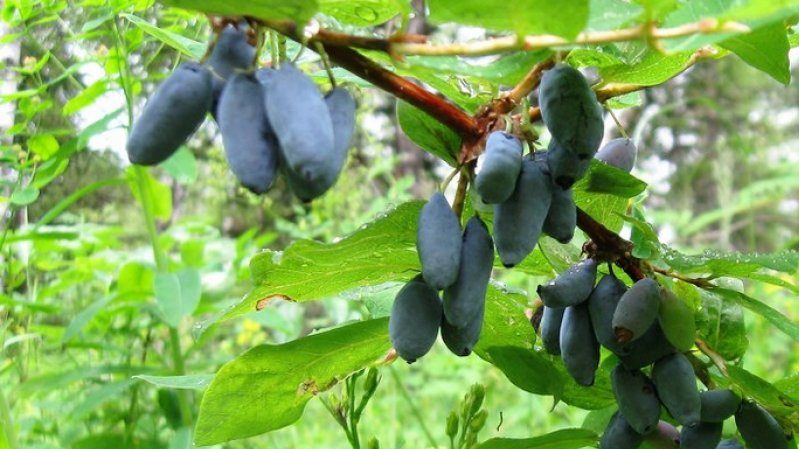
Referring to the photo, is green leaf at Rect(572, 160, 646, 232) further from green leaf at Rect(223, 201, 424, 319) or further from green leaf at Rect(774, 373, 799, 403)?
green leaf at Rect(774, 373, 799, 403)

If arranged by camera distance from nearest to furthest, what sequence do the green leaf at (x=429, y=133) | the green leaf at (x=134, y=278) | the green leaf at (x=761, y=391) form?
the green leaf at (x=429, y=133) → the green leaf at (x=761, y=391) → the green leaf at (x=134, y=278)

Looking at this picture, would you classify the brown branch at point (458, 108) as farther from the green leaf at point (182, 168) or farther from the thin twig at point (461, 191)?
the green leaf at point (182, 168)

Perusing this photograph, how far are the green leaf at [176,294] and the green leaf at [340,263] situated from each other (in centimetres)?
81

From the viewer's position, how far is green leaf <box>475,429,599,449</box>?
0.93 m

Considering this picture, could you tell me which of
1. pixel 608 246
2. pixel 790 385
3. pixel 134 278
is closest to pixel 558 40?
pixel 608 246

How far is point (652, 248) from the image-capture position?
86cm

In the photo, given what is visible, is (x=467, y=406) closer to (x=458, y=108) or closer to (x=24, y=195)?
(x=458, y=108)

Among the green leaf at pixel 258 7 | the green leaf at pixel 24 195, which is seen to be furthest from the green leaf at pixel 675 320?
the green leaf at pixel 24 195

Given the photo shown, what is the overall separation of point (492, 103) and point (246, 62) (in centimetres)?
26

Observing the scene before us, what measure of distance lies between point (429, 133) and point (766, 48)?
30cm

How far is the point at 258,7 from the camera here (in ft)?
1.79

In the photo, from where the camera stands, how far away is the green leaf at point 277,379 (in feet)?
2.92

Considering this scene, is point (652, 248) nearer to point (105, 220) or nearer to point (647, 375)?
point (647, 375)

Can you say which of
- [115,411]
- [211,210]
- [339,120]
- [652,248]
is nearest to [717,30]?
[339,120]
